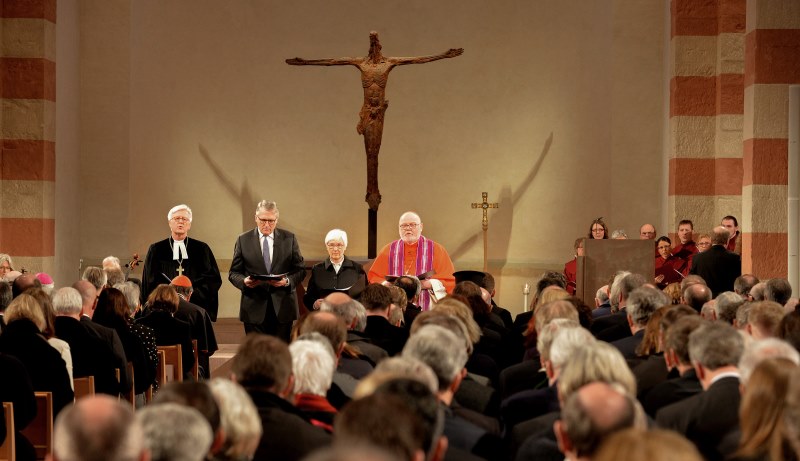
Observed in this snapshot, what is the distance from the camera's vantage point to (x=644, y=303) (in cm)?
604

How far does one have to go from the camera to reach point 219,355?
1077 cm

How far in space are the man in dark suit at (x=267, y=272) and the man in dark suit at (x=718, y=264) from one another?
11.2 feet

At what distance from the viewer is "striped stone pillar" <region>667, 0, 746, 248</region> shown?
12172 mm

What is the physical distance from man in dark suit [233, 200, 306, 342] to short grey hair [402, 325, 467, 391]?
459cm

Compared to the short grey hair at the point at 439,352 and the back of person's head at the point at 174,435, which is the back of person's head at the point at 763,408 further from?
the back of person's head at the point at 174,435

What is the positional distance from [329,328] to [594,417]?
2.09m

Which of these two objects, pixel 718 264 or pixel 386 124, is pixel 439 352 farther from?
pixel 386 124

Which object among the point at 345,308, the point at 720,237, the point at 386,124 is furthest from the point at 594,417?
the point at 386,124

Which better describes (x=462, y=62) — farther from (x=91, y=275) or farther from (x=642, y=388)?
(x=642, y=388)

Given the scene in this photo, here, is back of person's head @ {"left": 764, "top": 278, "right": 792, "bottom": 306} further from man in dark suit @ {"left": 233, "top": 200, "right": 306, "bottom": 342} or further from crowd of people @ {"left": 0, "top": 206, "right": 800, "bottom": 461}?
man in dark suit @ {"left": 233, "top": 200, "right": 306, "bottom": 342}

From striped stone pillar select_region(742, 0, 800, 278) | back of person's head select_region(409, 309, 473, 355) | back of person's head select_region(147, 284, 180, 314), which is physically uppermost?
striped stone pillar select_region(742, 0, 800, 278)

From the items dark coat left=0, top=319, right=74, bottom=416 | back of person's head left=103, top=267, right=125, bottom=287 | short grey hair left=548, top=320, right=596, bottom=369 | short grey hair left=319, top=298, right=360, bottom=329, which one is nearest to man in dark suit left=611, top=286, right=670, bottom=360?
short grey hair left=319, top=298, right=360, bottom=329

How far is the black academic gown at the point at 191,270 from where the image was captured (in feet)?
29.6

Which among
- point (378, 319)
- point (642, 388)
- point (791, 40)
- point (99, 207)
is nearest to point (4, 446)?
point (378, 319)
